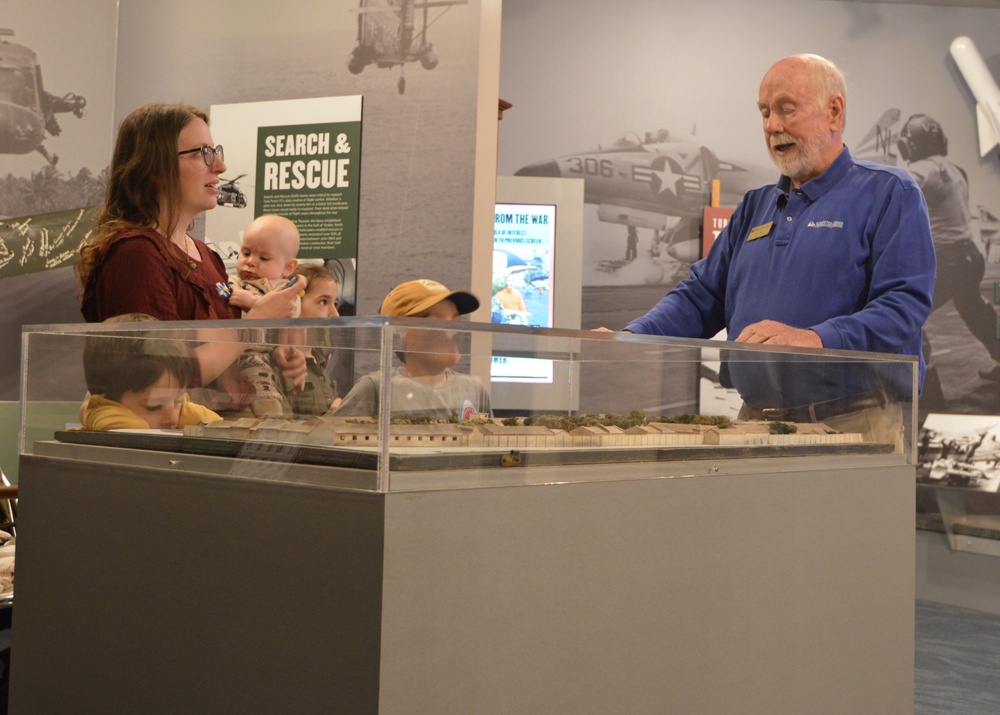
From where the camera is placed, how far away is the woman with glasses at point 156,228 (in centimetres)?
213

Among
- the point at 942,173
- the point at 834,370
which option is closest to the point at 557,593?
the point at 834,370

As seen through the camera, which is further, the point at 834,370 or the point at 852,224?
the point at 852,224

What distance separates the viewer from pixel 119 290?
2119mm

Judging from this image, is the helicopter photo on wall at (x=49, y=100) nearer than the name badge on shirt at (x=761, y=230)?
No

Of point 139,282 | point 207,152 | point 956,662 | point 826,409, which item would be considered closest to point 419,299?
point 139,282

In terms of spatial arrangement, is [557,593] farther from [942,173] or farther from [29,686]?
[942,173]

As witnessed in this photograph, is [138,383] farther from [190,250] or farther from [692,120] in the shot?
[692,120]

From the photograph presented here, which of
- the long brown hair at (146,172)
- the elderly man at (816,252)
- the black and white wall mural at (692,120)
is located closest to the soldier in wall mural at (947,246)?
the black and white wall mural at (692,120)

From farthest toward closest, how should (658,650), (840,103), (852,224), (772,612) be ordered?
(840,103)
(852,224)
(772,612)
(658,650)

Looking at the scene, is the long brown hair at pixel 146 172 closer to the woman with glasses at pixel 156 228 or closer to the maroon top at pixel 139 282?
the woman with glasses at pixel 156 228

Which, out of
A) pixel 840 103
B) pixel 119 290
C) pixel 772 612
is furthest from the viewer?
pixel 840 103

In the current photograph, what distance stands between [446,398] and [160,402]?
455 millimetres

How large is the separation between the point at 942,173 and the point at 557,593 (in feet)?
24.8

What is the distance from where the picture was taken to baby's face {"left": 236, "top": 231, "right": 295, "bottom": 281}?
324 centimetres
